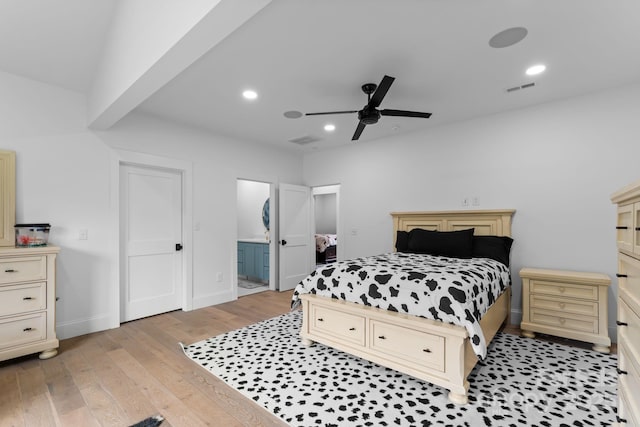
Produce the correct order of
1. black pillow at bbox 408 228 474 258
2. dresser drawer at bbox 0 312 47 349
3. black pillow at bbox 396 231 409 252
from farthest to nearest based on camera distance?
1. black pillow at bbox 396 231 409 252
2. black pillow at bbox 408 228 474 258
3. dresser drawer at bbox 0 312 47 349

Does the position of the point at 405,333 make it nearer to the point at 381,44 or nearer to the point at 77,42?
the point at 381,44

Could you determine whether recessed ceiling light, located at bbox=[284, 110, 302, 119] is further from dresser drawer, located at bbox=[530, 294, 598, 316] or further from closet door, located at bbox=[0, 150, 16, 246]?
dresser drawer, located at bbox=[530, 294, 598, 316]

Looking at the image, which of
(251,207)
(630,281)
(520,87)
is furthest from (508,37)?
(251,207)

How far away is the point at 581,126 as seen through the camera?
3299mm

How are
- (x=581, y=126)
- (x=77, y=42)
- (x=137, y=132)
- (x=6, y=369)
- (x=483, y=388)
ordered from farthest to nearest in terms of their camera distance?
(x=137, y=132), (x=581, y=126), (x=77, y=42), (x=6, y=369), (x=483, y=388)

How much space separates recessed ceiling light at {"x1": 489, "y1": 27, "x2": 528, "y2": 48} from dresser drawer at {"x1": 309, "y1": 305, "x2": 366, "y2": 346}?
245cm

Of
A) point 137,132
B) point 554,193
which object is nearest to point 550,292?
point 554,193

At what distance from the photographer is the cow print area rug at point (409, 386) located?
1887mm

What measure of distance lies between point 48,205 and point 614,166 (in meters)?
5.95

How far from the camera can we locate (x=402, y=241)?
430 cm

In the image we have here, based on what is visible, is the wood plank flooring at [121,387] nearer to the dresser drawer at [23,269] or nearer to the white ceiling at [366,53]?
the dresser drawer at [23,269]

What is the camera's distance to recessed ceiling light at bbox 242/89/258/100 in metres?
3.15

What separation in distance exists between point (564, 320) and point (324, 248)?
4890mm

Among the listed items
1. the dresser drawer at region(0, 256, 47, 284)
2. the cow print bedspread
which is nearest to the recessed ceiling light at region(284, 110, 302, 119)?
the cow print bedspread
